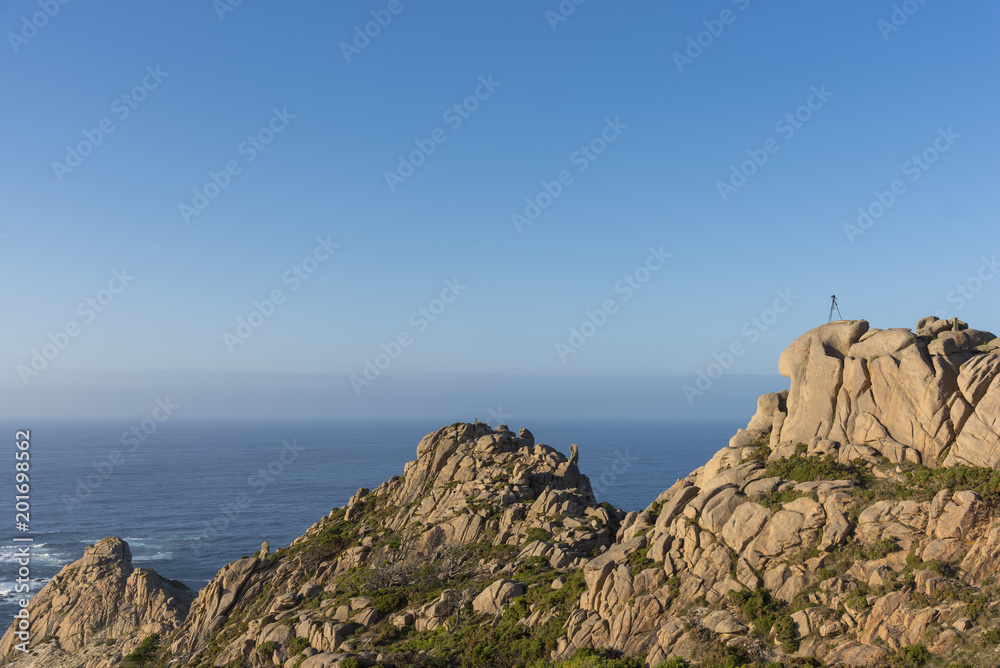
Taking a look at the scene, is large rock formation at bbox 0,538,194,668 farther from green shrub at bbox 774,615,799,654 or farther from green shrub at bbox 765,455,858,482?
green shrub at bbox 765,455,858,482

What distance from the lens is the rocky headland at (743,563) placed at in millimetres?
32344

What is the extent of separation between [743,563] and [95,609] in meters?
78.5

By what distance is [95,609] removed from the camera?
78812 mm

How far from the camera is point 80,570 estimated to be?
273ft

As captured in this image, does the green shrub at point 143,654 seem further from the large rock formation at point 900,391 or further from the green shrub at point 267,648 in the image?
the large rock formation at point 900,391

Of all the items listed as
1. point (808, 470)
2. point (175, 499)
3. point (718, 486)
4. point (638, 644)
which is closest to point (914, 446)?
point (808, 470)

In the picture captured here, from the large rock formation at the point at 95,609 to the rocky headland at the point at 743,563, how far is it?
15551 mm

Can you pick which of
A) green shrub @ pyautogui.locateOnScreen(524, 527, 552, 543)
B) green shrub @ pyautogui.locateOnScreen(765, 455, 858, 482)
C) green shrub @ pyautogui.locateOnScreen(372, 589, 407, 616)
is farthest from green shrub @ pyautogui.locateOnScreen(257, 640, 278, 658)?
green shrub @ pyautogui.locateOnScreen(765, 455, 858, 482)

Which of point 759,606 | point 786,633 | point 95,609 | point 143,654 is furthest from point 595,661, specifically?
point 95,609

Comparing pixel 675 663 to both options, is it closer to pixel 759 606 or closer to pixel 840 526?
pixel 759 606

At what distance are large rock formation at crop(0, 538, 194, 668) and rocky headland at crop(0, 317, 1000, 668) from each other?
15.6 m

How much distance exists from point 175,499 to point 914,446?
204 m

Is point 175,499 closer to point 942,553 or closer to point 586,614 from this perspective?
point 586,614

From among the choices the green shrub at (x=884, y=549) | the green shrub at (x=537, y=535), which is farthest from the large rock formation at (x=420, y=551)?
the green shrub at (x=884, y=549)
